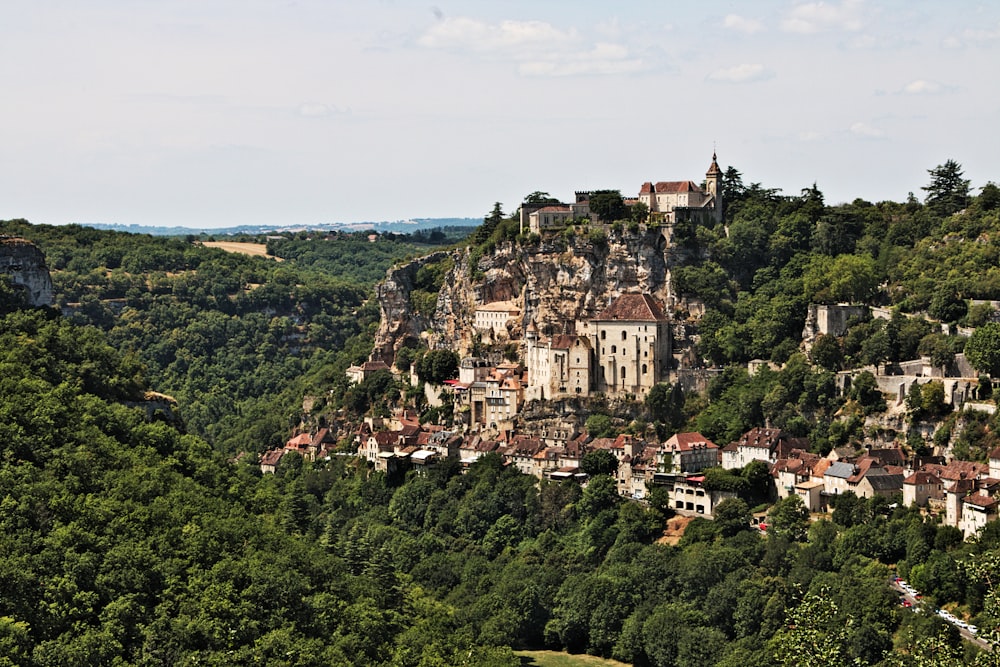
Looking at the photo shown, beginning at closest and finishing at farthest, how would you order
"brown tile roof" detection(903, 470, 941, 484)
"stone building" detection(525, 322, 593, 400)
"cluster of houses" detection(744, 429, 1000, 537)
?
"cluster of houses" detection(744, 429, 1000, 537)
"brown tile roof" detection(903, 470, 941, 484)
"stone building" detection(525, 322, 593, 400)

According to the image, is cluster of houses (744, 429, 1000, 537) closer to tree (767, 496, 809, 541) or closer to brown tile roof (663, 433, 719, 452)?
tree (767, 496, 809, 541)

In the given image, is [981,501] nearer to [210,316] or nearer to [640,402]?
[640,402]

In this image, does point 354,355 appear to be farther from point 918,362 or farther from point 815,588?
point 815,588

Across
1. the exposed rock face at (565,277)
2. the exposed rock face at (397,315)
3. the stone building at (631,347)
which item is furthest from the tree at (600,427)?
the exposed rock face at (397,315)

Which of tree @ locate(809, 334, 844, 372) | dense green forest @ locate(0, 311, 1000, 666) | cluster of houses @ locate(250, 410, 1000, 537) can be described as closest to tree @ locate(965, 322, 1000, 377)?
cluster of houses @ locate(250, 410, 1000, 537)

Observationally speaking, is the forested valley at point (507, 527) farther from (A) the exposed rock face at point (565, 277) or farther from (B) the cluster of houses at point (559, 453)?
(A) the exposed rock face at point (565, 277)
